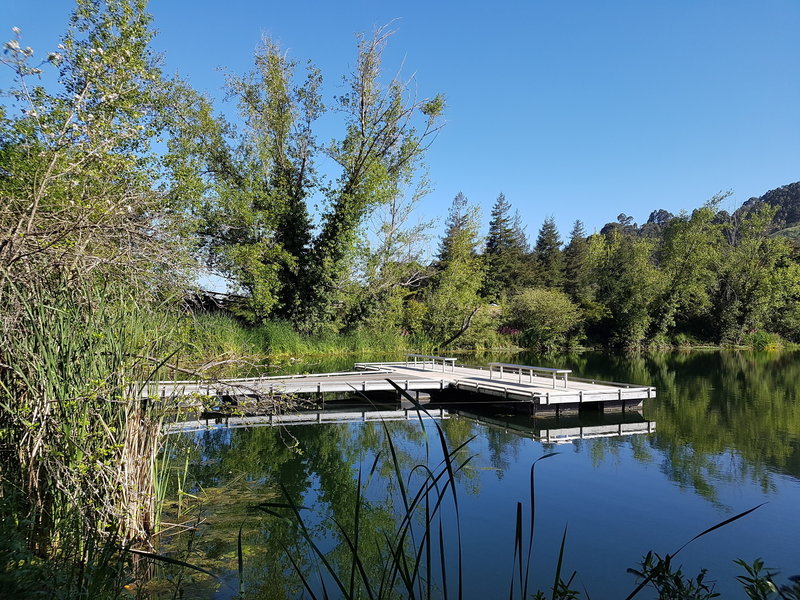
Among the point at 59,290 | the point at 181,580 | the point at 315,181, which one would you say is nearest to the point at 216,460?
the point at 181,580

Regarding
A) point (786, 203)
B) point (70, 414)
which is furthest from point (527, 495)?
point (786, 203)

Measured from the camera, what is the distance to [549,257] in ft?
136

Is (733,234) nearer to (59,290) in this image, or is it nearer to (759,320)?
(759,320)

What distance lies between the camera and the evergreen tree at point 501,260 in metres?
36.3

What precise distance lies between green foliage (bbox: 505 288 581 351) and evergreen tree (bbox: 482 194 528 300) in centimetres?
208

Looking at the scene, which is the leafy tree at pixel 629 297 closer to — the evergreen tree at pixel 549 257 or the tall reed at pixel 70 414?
the evergreen tree at pixel 549 257

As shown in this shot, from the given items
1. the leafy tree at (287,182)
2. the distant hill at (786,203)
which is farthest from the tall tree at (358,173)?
the distant hill at (786,203)

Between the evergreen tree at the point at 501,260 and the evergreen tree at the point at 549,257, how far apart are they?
1744mm

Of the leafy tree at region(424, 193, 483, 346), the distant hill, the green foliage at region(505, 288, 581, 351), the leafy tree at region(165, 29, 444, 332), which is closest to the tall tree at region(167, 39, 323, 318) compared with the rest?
the leafy tree at region(165, 29, 444, 332)

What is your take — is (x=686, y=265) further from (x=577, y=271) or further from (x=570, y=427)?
(x=570, y=427)

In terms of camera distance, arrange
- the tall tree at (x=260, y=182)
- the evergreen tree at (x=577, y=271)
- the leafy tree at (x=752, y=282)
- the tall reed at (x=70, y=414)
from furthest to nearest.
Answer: the evergreen tree at (x=577, y=271) → the leafy tree at (x=752, y=282) → the tall tree at (x=260, y=182) → the tall reed at (x=70, y=414)

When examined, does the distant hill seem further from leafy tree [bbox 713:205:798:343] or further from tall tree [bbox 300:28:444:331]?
tall tree [bbox 300:28:444:331]

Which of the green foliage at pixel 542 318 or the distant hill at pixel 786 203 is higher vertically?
the distant hill at pixel 786 203

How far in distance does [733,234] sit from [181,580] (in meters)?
41.8
